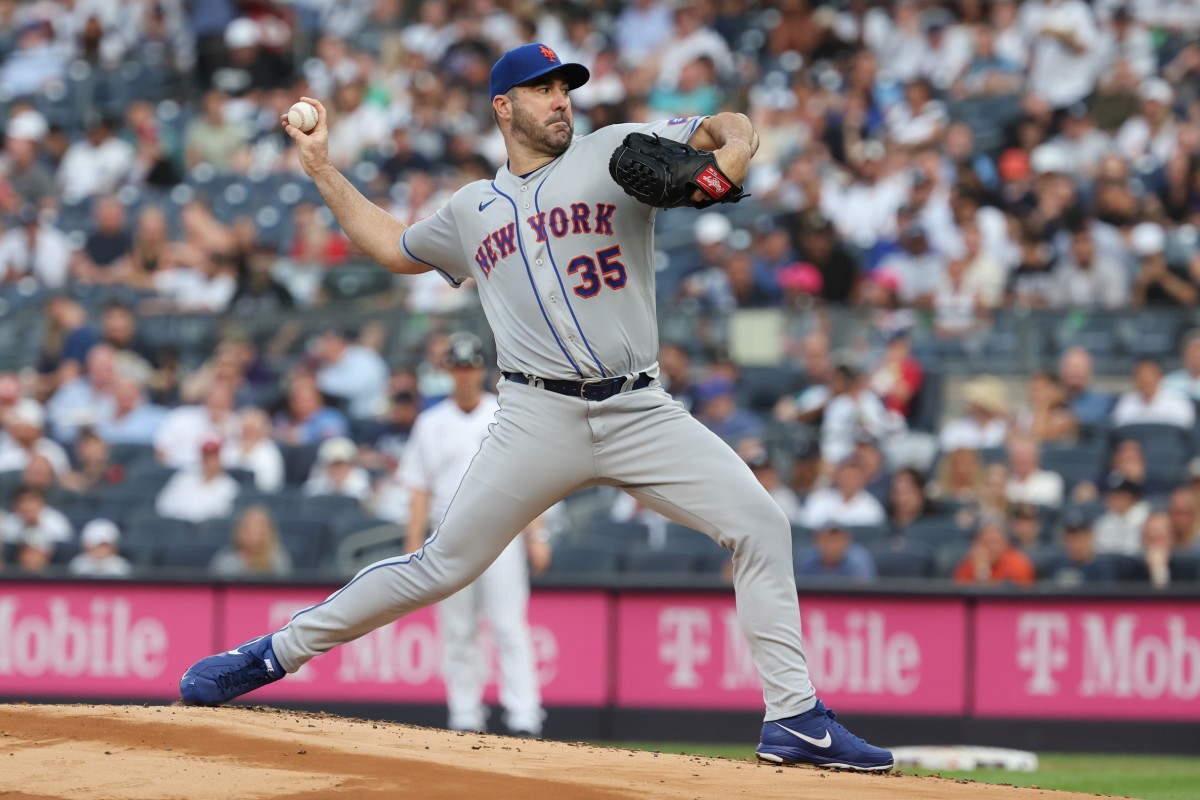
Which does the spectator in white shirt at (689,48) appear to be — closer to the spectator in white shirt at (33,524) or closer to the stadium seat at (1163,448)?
the stadium seat at (1163,448)

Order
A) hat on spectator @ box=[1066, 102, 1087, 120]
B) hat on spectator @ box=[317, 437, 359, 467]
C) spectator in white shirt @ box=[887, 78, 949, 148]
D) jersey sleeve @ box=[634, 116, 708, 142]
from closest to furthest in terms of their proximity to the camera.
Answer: jersey sleeve @ box=[634, 116, 708, 142]
hat on spectator @ box=[317, 437, 359, 467]
hat on spectator @ box=[1066, 102, 1087, 120]
spectator in white shirt @ box=[887, 78, 949, 148]

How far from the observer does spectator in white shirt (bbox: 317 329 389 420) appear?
1395 cm

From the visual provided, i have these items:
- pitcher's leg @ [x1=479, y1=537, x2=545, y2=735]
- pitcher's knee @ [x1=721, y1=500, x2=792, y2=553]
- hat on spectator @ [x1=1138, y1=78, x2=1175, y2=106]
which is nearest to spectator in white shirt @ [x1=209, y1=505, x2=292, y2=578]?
pitcher's leg @ [x1=479, y1=537, x2=545, y2=735]

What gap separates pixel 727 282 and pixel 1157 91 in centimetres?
418

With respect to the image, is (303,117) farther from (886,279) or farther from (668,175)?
(886,279)

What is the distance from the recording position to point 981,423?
41.4 feet

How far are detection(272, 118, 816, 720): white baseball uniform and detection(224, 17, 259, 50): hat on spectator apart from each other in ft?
44.5

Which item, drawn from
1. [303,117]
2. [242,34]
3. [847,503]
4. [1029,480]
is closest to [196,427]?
[847,503]

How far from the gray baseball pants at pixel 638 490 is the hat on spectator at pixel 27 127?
1278 cm

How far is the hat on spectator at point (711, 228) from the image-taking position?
1457cm

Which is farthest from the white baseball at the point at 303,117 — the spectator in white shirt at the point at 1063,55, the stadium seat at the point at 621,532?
the spectator in white shirt at the point at 1063,55

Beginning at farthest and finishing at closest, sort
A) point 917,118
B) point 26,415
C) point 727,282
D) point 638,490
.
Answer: point 917,118, point 727,282, point 26,415, point 638,490

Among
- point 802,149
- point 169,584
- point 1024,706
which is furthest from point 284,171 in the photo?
point 1024,706

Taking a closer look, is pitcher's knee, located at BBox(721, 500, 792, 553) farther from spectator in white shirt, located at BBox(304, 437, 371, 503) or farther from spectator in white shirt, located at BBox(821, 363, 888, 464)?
spectator in white shirt, located at BBox(304, 437, 371, 503)
